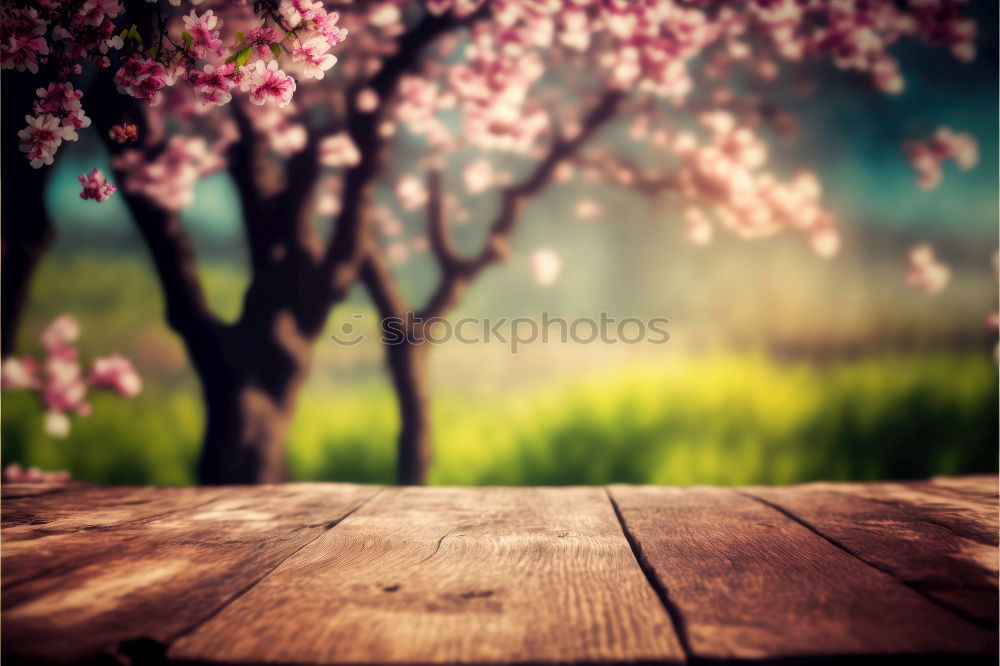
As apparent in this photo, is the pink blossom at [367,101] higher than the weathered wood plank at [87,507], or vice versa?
the pink blossom at [367,101]

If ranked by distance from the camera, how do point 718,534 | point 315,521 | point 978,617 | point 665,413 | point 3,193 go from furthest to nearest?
1. point 665,413
2. point 3,193
3. point 315,521
4. point 718,534
5. point 978,617

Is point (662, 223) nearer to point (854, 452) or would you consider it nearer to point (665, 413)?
point (665, 413)

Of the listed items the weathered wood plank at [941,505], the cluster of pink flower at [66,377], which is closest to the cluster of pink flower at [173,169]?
the cluster of pink flower at [66,377]

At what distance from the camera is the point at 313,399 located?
→ 8.06ft

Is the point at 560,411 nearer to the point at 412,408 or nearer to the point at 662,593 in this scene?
the point at 412,408

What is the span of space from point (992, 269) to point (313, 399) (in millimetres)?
3115

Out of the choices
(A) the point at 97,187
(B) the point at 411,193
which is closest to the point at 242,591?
(A) the point at 97,187

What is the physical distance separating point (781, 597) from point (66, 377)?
2.79m

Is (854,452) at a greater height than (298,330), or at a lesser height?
lesser

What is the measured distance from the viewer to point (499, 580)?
973 millimetres

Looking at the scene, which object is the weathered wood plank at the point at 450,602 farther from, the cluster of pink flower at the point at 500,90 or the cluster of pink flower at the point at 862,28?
the cluster of pink flower at the point at 862,28

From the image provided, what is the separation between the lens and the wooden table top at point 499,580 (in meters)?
0.77

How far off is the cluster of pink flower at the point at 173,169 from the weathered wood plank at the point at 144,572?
4.72ft

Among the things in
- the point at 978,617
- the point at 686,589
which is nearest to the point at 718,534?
the point at 686,589
